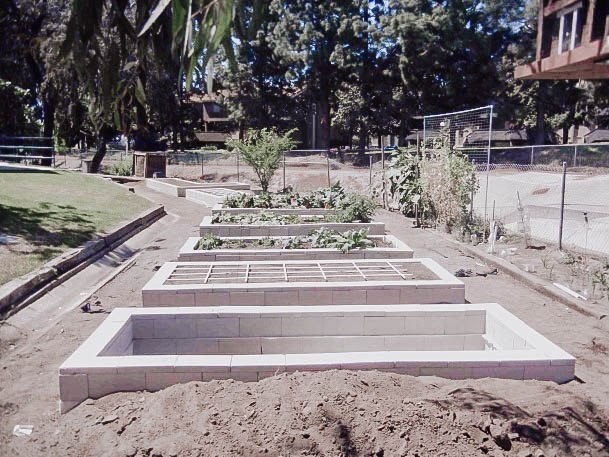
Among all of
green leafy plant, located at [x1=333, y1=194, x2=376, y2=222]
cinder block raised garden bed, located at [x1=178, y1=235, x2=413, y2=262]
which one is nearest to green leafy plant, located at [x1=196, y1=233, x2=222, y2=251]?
cinder block raised garden bed, located at [x1=178, y1=235, x2=413, y2=262]

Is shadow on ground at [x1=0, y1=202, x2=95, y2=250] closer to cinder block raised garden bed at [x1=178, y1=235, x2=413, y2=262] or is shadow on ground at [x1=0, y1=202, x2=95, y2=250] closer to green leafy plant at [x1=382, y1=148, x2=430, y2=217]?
cinder block raised garden bed at [x1=178, y1=235, x2=413, y2=262]

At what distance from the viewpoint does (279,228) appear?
36.8ft

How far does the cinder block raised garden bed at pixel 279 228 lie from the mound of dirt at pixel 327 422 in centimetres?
723

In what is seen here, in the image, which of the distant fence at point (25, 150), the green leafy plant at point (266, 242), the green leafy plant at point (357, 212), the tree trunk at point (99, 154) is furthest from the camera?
the tree trunk at point (99, 154)

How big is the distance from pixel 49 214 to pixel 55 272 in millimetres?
4015

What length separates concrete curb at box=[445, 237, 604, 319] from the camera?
7.25m

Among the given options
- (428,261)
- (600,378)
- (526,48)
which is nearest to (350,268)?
(428,261)

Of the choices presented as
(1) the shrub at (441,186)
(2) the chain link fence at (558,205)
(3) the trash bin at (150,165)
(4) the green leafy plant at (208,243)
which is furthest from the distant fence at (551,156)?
(3) the trash bin at (150,165)

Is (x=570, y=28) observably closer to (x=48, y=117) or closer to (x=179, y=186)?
(x=179, y=186)

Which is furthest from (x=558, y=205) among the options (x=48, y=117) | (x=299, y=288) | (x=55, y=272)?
(x=48, y=117)

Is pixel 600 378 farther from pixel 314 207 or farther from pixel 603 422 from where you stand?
pixel 314 207

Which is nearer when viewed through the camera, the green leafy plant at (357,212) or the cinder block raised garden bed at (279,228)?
the cinder block raised garden bed at (279,228)

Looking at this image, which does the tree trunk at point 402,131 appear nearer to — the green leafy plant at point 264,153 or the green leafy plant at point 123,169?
the green leafy plant at point 123,169

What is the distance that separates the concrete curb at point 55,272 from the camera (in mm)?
6926
